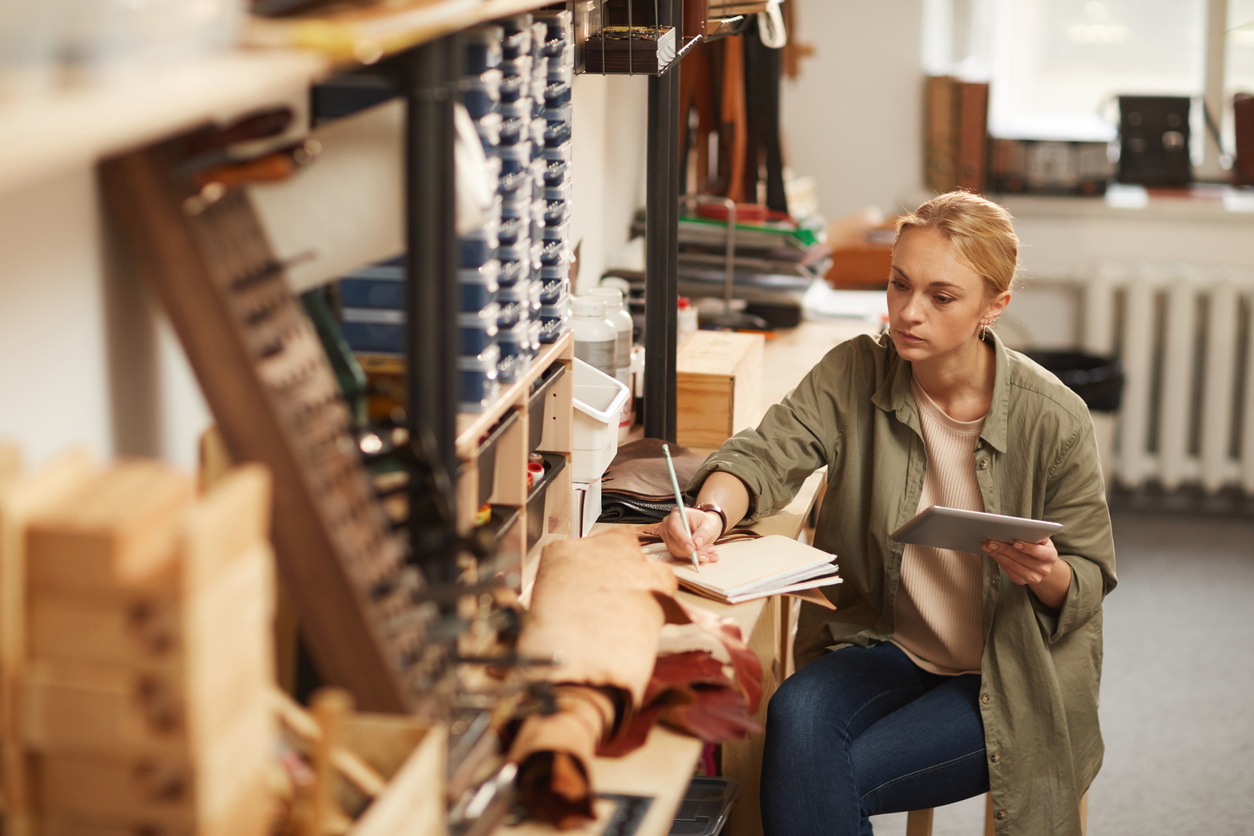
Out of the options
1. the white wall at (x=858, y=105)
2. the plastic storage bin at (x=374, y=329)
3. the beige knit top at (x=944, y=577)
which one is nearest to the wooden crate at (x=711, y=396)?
the beige knit top at (x=944, y=577)

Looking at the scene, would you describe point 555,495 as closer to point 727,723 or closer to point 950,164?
point 727,723

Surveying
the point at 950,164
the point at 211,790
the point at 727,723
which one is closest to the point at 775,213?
the point at 950,164

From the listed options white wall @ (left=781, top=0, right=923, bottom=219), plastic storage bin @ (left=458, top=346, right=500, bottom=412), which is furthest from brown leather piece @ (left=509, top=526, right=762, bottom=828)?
white wall @ (left=781, top=0, right=923, bottom=219)

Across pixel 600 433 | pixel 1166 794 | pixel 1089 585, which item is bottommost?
pixel 1166 794

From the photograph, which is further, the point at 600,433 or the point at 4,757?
Answer: the point at 600,433

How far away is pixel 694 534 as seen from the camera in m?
1.87

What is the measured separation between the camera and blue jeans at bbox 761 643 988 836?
1.79 meters

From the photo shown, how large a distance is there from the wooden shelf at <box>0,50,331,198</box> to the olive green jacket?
1.34 m

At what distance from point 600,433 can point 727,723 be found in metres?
0.78

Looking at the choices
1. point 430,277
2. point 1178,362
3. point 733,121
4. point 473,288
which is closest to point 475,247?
point 473,288

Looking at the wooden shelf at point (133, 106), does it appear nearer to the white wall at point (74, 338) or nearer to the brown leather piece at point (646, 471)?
the white wall at point (74, 338)

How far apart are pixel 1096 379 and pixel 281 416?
369 centimetres

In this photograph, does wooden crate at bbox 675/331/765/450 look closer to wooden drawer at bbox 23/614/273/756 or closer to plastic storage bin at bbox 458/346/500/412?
plastic storage bin at bbox 458/346/500/412

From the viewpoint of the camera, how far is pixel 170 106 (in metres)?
0.65
